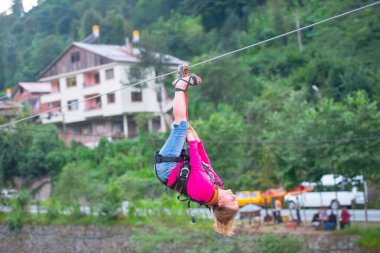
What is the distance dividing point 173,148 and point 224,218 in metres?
0.57

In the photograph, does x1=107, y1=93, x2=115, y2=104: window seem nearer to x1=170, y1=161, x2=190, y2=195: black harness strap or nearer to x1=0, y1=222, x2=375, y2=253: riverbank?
x1=0, y1=222, x2=375, y2=253: riverbank

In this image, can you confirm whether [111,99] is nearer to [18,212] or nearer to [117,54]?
[117,54]

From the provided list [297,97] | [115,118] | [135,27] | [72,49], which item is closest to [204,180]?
[297,97]

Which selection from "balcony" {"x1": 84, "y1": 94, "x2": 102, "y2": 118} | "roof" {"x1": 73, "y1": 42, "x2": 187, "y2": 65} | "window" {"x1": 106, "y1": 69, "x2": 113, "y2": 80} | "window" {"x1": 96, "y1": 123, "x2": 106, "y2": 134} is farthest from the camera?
"window" {"x1": 96, "y1": 123, "x2": 106, "y2": 134}

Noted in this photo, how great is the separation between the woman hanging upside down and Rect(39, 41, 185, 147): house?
20221 millimetres

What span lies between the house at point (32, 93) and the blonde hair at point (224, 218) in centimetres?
1926

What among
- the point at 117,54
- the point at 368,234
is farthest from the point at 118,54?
the point at 368,234

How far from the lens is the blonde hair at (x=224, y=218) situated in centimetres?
420

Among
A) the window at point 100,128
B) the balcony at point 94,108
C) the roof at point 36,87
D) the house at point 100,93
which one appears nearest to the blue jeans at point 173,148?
the house at point 100,93

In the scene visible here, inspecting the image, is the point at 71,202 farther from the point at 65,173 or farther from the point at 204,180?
the point at 204,180

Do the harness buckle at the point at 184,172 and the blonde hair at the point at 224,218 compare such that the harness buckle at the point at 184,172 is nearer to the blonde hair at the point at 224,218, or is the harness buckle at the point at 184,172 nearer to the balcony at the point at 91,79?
the blonde hair at the point at 224,218

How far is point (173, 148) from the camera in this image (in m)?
4.14

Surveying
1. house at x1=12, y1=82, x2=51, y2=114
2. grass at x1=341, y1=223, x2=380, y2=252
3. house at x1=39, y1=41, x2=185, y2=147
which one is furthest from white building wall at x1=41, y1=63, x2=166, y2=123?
grass at x1=341, y1=223, x2=380, y2=252

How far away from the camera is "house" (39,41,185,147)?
2650cm
